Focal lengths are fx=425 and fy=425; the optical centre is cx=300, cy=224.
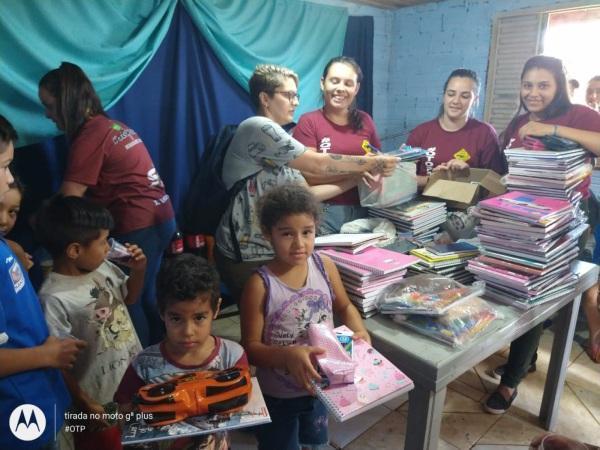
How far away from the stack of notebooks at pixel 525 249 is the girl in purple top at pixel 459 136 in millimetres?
569

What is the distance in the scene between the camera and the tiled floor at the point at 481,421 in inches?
69.9

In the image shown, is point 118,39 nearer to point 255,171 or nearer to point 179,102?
point 179,102

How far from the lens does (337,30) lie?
11.4ft

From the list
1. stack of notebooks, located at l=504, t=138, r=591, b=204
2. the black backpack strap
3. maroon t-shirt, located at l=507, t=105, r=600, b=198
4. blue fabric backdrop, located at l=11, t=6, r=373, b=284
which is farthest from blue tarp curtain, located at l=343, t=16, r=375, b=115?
the black backpack strap

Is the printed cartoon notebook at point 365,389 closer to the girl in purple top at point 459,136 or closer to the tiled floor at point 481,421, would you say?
the tiled floor at point 481,421

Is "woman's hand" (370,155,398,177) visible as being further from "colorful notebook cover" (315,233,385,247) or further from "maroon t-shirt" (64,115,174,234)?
"maroon t-shirt" (64,115,174,234)

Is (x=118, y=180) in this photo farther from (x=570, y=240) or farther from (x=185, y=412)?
(x=570, y=240)

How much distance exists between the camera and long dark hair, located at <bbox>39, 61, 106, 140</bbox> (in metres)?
1.71

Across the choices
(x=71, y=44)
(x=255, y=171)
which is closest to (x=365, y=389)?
(x=255, y=171)

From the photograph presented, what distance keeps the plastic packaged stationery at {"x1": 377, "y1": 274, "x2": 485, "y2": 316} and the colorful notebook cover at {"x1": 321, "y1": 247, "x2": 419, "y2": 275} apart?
A: 60mm

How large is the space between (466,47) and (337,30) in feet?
3.83

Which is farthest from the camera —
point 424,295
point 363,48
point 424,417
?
point 363,48

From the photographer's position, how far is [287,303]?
1.16 meters

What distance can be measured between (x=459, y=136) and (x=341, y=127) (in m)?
0.60
